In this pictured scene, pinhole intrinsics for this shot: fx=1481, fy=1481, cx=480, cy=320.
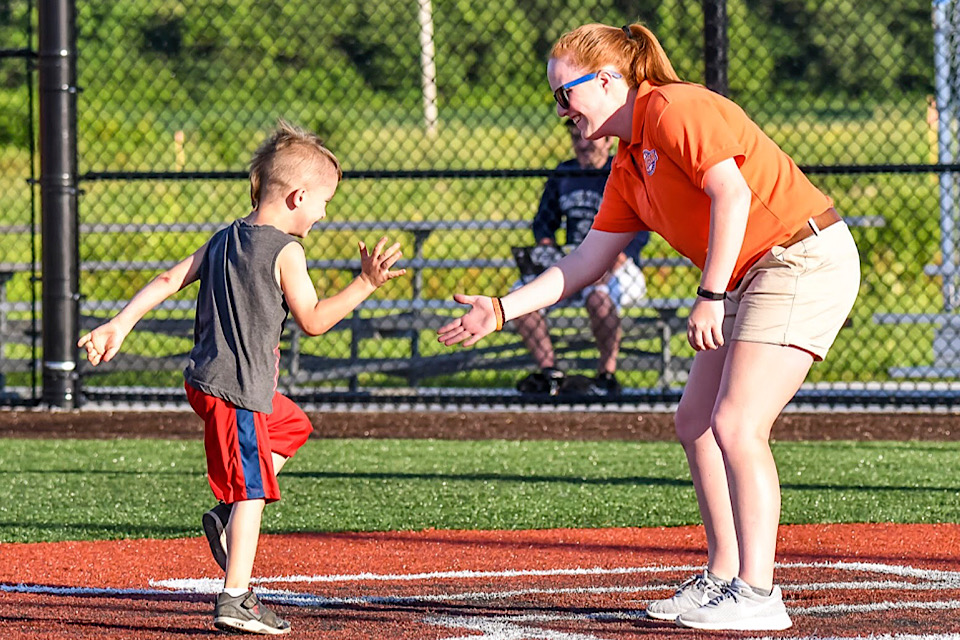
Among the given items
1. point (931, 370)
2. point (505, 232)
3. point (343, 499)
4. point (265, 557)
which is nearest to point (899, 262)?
point (505, 232)

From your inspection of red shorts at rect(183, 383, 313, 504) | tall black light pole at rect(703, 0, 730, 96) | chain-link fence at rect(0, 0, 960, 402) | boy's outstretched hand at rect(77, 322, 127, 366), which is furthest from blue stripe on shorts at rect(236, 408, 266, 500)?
chain-link fence at rect(0, 0, 960, 402)

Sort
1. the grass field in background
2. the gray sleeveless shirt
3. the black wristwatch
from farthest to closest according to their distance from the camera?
the grass field in background → the gray sleeveless shirt → the black wristwatch

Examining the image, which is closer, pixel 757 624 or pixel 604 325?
pixel 757 624

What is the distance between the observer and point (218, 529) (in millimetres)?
3893

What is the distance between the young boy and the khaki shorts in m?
0.92

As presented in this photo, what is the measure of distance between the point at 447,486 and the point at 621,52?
11.3 ft

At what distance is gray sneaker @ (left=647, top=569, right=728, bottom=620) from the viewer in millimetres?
3914

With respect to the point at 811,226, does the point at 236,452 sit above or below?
below

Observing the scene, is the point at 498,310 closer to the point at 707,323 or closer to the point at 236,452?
the point at 707,323

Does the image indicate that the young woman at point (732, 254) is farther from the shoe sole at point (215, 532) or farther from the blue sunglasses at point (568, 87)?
the shoe sole at point (215, 532)

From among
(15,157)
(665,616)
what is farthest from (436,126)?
(665,616)

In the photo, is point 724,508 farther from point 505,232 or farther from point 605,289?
point 505,232

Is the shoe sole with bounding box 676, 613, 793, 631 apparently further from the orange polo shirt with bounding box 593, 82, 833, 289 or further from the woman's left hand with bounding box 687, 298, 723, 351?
the orange polo shirt with bounding box 593, 82, 833, 289

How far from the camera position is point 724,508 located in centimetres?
404
